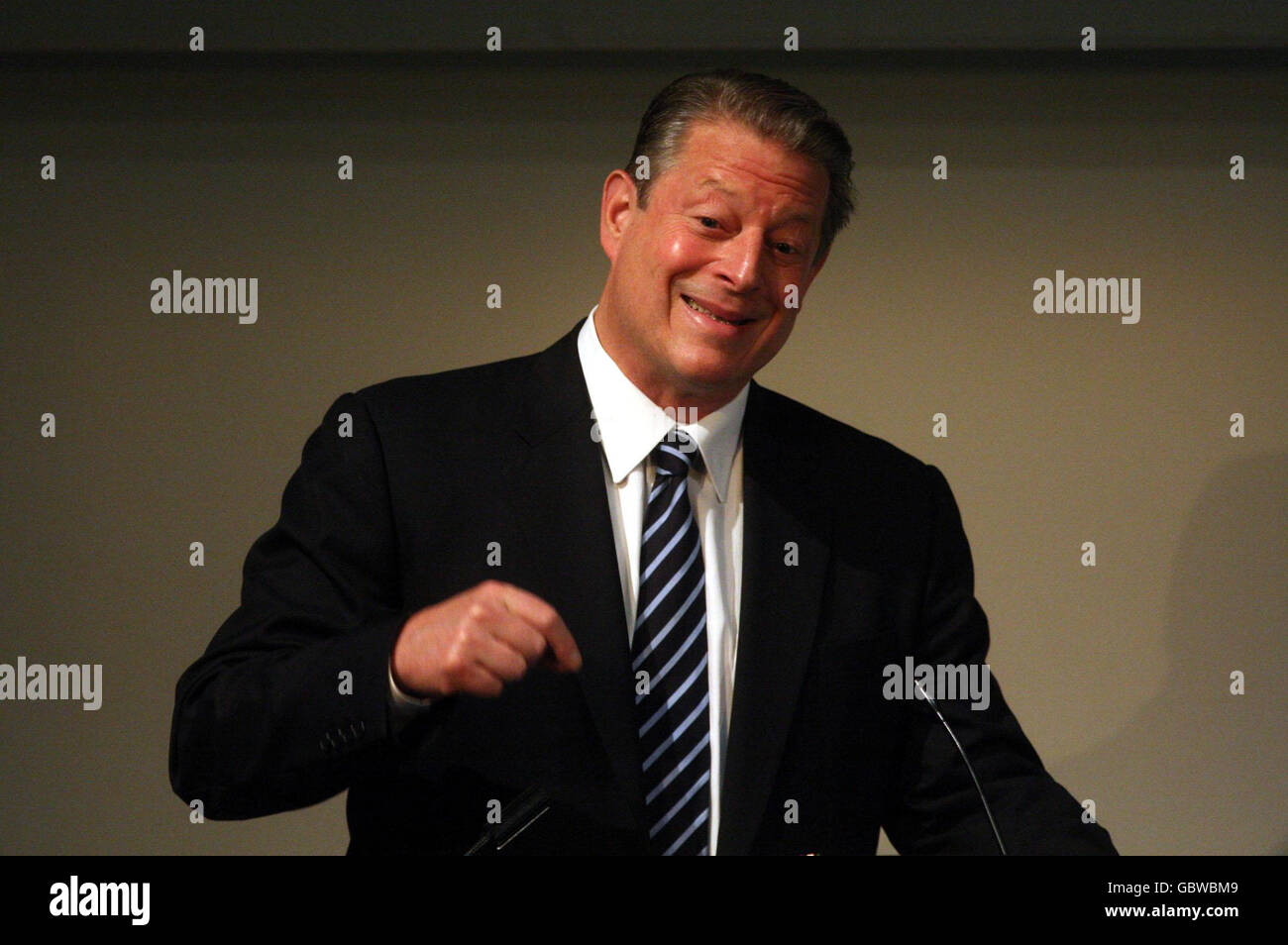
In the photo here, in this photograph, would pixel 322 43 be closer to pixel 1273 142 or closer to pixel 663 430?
pixel 663 430

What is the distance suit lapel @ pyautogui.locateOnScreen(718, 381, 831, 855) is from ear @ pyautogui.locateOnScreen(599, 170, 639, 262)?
293mm

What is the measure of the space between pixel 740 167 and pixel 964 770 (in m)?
0.75

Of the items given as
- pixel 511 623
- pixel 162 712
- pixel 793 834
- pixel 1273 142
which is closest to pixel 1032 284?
pixel 1273 142

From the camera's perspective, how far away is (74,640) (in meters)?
2.32

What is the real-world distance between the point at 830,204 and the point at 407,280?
85 centimetres

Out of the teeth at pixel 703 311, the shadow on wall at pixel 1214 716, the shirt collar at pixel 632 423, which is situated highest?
the teeth at pixel 703 311

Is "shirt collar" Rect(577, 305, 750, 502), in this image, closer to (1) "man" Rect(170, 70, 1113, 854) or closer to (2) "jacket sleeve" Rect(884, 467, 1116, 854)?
(1) "man" Rect(170, 70, 1113, 854)

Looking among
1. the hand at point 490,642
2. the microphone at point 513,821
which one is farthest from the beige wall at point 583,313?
the hand at point 490,642

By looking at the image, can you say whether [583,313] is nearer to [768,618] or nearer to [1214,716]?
[768,618]

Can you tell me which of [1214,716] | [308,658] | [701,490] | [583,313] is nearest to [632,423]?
[701,490]

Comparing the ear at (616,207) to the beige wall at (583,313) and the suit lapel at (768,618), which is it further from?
the beige wall at (583,313)

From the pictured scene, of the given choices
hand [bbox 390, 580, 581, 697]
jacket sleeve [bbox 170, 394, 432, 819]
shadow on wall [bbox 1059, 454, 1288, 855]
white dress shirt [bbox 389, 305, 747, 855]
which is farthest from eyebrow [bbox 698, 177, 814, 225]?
shadow on wall [bbox 1059, 454, 1288, 855]

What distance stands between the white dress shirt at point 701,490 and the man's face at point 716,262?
0.11 feet

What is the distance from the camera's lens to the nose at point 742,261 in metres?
1.64
